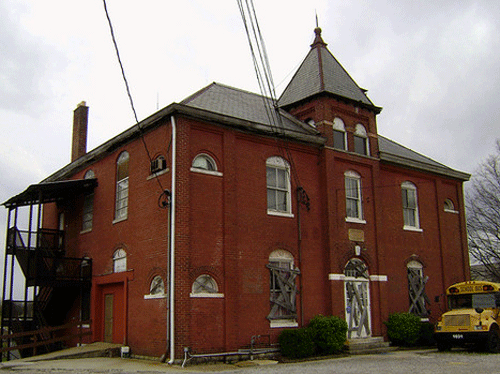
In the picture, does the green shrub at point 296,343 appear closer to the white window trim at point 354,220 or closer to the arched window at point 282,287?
the arched window at point 282,287

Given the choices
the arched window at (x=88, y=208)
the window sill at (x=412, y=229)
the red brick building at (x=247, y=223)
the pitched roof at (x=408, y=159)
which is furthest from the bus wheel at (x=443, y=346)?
the arched window at (x=88, y=208)

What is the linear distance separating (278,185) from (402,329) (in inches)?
298

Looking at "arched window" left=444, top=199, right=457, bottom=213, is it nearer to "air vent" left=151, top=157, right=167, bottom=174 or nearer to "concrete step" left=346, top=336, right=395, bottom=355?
"concrete step" left=346, top=336, right=395, bottom=355

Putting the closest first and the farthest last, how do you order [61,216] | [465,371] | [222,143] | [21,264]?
[465,371], [222,143], [21,264], [61,216]

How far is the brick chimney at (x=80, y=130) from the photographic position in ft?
92.0

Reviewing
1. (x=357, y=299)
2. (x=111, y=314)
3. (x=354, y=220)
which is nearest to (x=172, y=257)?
(x=111, y=314)

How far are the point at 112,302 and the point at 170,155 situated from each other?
21.4ft

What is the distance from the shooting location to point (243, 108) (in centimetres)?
2139

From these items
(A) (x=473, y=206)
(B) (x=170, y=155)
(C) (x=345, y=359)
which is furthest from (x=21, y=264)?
(A) (x=473, y=206)

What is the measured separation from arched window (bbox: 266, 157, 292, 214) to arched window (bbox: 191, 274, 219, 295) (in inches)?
147

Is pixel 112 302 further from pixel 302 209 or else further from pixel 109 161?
pixel 302 209

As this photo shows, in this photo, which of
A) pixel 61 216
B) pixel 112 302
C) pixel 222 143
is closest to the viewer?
pixel 222 143

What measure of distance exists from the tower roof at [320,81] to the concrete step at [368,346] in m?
9.65

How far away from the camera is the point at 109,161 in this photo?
22.1m
